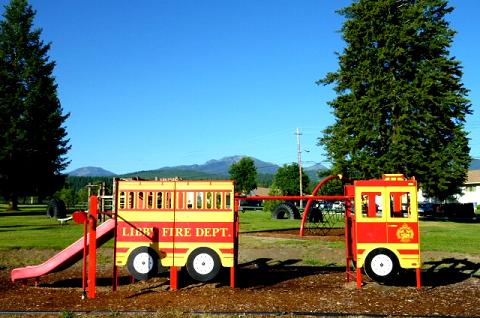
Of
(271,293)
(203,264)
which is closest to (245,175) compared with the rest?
(203,264)

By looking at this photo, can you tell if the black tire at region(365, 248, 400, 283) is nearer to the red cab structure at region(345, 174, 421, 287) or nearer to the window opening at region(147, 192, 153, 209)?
the red cab structure at region(345, 174, 421, 287)

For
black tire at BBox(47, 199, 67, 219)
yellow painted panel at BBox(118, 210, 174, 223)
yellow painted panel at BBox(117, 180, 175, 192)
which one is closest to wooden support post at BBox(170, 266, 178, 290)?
yellow painted panel at BBox(118, 210, 174, 223)

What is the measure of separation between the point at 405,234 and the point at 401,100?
27518mm

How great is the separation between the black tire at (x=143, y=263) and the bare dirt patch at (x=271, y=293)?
1.53ft

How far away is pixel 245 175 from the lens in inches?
4643

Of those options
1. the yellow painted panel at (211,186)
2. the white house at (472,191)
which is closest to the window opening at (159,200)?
the yellow painted panel at (211,186)

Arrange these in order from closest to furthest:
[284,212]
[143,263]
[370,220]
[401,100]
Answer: [143,263]
[370,220]
[401,100]
[284,212]

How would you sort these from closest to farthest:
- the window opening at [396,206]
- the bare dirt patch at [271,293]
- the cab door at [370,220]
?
the bare dirt patch at [271,293] < the cab door at [370,220] < the window opening at [396,206]

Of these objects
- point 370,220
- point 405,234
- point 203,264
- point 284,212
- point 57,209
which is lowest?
point 203,264

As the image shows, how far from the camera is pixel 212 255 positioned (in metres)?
12.2

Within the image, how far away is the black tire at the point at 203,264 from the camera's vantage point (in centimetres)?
1215

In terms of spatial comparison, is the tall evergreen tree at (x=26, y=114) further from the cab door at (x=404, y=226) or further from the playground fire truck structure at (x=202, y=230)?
the cab door at (x=404, y=226)

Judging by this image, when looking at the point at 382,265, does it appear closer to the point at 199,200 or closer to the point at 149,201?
the point at 199,200

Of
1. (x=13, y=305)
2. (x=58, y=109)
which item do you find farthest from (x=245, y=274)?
(x=58, y=109)
